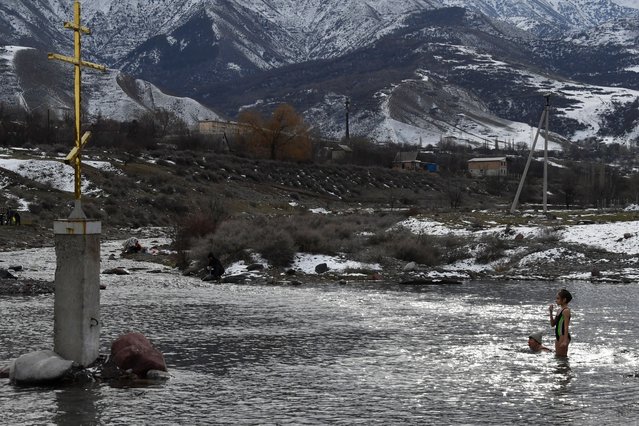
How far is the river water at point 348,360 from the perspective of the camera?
1581 centimetres

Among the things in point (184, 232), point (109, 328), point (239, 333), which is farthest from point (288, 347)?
point (184, 232)

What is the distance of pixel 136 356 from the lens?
61.7ft

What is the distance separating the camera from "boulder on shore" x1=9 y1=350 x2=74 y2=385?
17688 mm

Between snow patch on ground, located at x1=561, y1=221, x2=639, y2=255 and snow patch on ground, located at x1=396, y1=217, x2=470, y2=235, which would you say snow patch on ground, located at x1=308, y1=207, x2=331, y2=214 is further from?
snow patch on ground, located at x1=561, y1=221, x2=639, y2=255

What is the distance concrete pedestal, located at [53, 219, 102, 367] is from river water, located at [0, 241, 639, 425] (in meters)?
1.08

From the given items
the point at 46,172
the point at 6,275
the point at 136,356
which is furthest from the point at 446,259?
the point at 46,172

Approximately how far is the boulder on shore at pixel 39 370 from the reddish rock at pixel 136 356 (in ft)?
3.84

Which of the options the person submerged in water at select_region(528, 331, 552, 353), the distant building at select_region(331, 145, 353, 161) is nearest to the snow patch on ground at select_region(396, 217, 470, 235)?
the person submerged in water at select_region(528, 331, 552, 353)

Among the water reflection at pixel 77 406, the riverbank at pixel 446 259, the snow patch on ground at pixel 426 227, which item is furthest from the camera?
the snow patch on ground at pixel 426 227

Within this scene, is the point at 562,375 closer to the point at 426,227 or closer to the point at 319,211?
the point at 426,227

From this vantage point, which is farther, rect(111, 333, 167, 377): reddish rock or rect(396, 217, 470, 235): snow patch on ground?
rect(396, 217, 470, 235): snow patch on ground

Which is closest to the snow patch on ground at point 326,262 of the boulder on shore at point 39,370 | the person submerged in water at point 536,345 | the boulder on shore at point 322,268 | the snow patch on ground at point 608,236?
the boulder on shore at point 322,268

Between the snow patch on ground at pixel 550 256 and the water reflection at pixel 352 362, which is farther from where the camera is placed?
the snow patch on ground at pixel 550 256

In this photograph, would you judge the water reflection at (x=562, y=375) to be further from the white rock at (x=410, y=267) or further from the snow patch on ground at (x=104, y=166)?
the snow patch on ground at (x=104, y=166)
